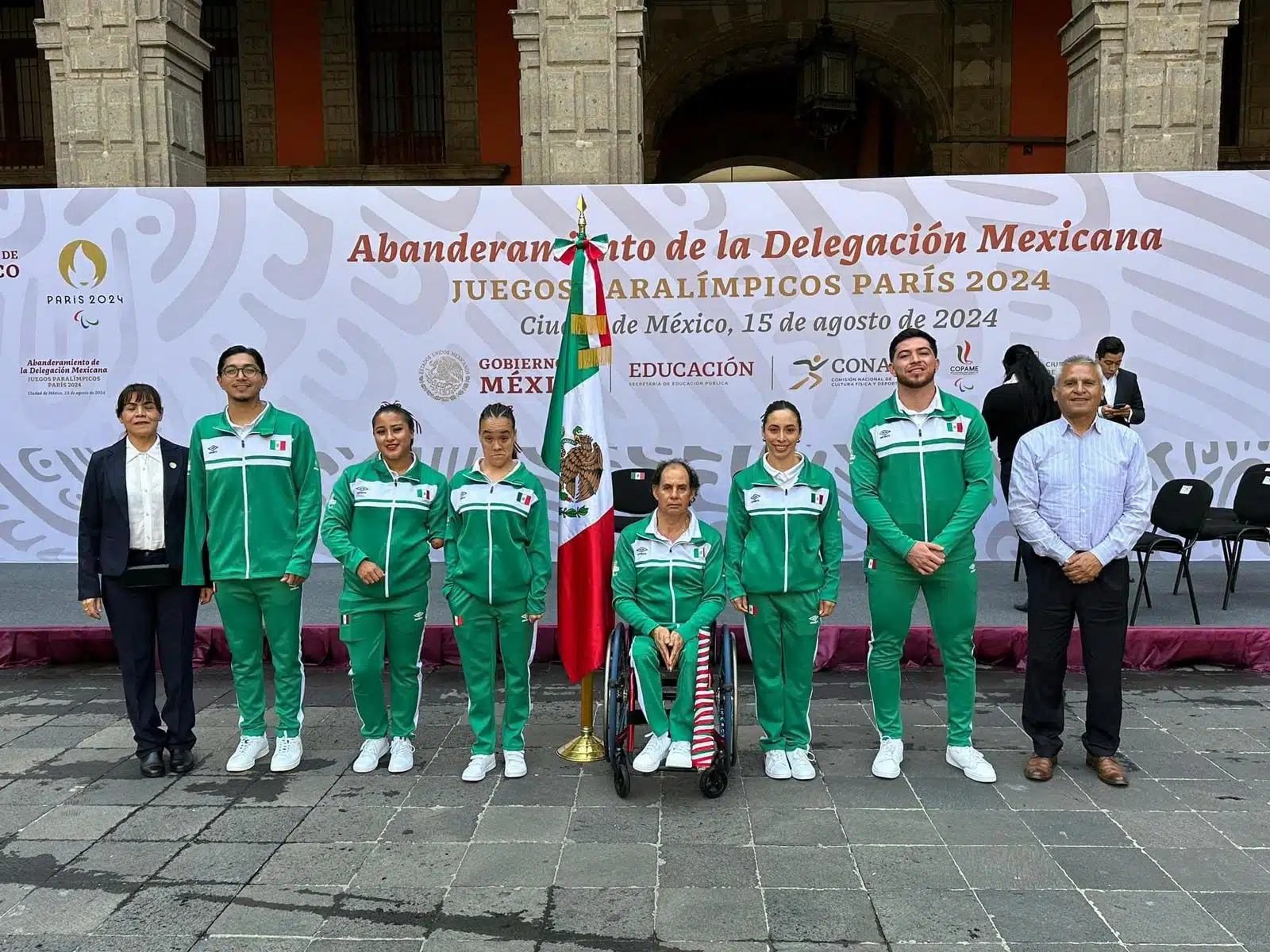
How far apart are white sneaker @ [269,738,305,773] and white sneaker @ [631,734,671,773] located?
147 cm

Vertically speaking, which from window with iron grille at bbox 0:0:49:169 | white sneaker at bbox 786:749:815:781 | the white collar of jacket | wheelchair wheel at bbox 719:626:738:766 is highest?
window with iron grille at bbox 0:0:49:169

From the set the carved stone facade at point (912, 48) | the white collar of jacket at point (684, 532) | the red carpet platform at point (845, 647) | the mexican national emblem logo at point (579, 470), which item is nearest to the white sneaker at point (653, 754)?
the white collar of jacket at point (684, 532)

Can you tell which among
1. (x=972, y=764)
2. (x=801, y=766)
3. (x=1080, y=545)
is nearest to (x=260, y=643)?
(x=801, y=766)

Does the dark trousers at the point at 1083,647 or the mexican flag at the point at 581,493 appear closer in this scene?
the dark trousers at the point at 1083,647

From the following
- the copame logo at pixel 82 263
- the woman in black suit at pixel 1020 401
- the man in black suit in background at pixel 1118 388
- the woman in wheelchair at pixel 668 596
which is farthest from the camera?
the copame logo at pixel 82 263

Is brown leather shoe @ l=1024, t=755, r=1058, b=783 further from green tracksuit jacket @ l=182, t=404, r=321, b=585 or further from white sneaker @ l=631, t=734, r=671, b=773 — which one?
green tracksuit jacket @ l=182, t=404, r=321, b=585

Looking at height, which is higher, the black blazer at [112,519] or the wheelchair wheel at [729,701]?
the black blazer at [112,519]

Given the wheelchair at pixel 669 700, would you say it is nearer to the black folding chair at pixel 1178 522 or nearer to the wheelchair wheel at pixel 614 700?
the wheelchair wheel at pixel 614 700

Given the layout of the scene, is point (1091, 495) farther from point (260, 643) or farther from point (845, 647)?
point (260, 643)

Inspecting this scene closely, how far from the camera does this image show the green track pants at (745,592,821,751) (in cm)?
420

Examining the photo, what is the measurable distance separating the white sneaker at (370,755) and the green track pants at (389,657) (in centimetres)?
2

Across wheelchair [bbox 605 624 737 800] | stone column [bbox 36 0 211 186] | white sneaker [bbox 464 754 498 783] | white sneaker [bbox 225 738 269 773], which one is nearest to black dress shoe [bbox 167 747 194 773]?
white sneaker [bbox 225 738 269 773]

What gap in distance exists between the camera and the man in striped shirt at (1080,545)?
4.08 m

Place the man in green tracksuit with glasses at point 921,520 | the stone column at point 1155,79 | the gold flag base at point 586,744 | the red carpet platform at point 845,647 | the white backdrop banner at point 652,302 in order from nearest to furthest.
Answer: the man in green tracksuit with glasses at point 921,520, the gold flag base at point 586,744, the red carpet platform at point 845,647, the white backdrop banner at point 652,302, the stone column at point 1155,79
